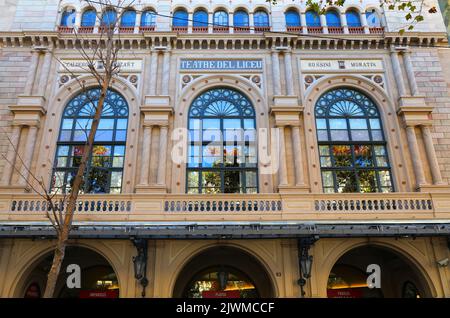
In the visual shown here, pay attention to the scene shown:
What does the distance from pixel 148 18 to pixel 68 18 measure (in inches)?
203

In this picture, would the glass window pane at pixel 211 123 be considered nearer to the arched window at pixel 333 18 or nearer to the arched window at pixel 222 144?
the arched window at pixel 222 144

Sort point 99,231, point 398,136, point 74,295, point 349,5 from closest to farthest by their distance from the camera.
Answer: point 99,231 → point 74,295 → point 398,136 → point 349,5

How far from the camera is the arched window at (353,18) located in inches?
922

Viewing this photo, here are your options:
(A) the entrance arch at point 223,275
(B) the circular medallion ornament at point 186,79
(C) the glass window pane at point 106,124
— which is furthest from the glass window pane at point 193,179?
(B) the circular medallion ornament at point 186,79

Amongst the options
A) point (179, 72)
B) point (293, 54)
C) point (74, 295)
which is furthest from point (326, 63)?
point (74, 295)

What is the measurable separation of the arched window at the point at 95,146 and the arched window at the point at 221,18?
316 inches

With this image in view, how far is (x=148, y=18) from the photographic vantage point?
23375 mm

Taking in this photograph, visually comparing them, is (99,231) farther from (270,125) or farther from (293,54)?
(293,54)

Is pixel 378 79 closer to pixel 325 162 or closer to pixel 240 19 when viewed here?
pixel 325 162

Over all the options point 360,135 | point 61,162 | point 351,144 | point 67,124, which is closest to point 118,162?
point 61,162

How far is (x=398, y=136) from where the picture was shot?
2006 centimetres
